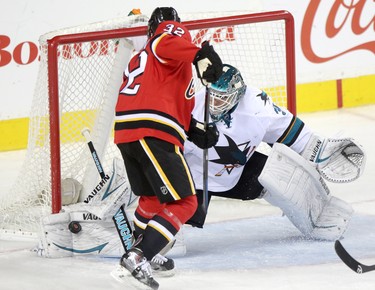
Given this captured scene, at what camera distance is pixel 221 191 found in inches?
182

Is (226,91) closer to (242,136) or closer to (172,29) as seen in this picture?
(242,136)

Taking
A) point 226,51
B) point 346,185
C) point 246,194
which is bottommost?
point 346,185

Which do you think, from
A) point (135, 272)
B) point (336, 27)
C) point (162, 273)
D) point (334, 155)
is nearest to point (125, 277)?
point (135, 272)

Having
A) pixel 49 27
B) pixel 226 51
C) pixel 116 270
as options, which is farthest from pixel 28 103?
pixel 116 270

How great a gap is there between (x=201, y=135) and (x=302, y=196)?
620mm

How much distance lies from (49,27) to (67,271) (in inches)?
85.8

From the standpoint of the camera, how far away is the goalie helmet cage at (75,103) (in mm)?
4586

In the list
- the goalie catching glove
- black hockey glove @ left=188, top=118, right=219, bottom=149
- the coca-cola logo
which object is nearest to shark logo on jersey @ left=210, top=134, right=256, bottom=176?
the goalie catching glove

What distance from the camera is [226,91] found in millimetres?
4336

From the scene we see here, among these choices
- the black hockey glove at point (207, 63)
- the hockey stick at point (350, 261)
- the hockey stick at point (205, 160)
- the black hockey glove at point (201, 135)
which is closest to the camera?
the black hockey glove at point (207, 63)

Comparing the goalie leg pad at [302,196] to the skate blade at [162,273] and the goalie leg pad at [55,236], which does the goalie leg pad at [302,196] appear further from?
the goalie leg pad at [55,236]

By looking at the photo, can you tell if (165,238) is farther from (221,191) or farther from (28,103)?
(28,103)

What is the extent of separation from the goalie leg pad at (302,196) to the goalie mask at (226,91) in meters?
0.24

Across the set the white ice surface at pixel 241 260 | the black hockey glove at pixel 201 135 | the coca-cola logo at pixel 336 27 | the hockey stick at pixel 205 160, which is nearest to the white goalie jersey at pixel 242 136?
the hockey stick at pixel 205 160
